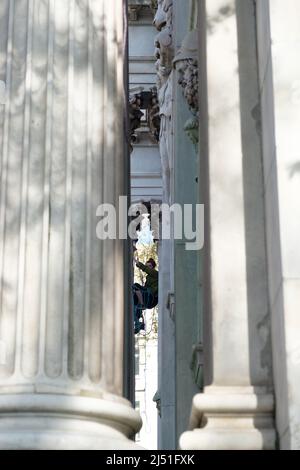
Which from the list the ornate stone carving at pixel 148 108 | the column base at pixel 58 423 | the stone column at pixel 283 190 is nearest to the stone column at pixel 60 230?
the column base at pixel 58 423

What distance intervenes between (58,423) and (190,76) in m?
12.0

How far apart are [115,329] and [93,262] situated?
30.3 inches

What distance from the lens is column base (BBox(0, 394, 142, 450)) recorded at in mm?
10750

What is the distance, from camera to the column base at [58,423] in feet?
35.3

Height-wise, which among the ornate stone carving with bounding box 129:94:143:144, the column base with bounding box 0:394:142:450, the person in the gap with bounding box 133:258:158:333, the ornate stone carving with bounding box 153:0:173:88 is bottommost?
the column base with bounding box 0:394:142:450

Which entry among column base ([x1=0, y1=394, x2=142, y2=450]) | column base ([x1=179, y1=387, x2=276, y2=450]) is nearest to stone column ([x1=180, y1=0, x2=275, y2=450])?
column base ([x1=179, y1=387, x2=276, y2=450])

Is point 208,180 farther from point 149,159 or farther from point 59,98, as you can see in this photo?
point 149,159

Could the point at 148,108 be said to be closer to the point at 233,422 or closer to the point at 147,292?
the point at 147,292

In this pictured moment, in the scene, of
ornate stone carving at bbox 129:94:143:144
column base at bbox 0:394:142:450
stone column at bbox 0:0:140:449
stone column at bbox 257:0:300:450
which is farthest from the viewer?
ornate stone carving at bbox 129:94:143:144

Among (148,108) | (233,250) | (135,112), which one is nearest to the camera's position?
(233,250)

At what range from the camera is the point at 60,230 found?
11.9m

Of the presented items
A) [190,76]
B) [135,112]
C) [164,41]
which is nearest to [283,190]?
[190,76]

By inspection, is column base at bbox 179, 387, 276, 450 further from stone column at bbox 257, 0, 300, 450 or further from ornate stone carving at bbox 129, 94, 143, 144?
ornate stone carving at bbox 129, 94, 143, 144

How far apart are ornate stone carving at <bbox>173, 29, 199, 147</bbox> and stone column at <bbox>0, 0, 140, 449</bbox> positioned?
796 centimetres
